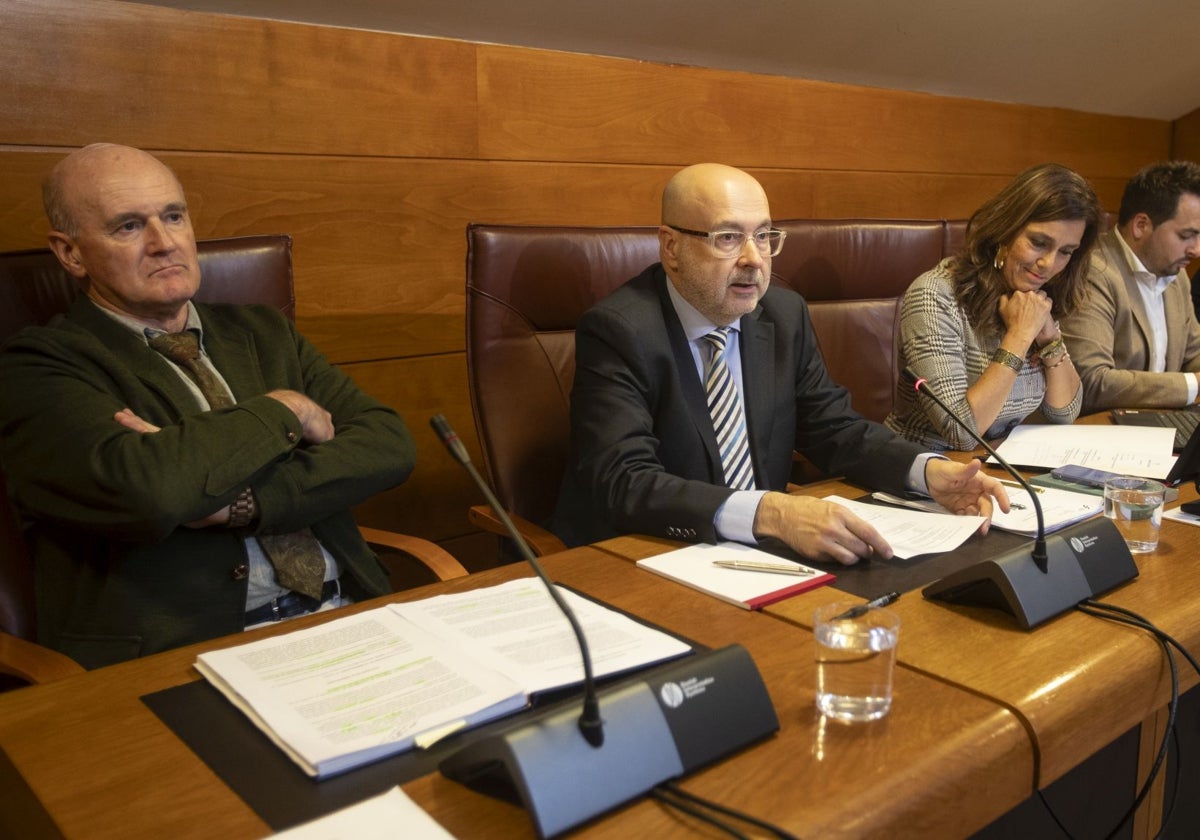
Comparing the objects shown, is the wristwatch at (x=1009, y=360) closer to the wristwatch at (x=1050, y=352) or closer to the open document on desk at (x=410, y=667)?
the wristwatch at (x=1050, y=352)

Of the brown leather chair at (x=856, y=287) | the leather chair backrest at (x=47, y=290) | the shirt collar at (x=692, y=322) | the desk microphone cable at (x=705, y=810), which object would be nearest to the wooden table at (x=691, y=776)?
the desk microphone cable at (x=705, y=810)

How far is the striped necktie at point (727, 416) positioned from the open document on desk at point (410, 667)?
72 cm

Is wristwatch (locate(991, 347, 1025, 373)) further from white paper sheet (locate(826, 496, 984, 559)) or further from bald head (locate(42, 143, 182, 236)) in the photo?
bald head (locate(42, 143, 182, 236))

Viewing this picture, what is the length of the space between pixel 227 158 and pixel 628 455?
4.04 ft

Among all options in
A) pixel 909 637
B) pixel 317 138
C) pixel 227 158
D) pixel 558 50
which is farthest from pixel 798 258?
pixel 909 637

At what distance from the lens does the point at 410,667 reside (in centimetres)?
103

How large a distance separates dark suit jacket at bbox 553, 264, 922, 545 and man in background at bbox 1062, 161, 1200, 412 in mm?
1020

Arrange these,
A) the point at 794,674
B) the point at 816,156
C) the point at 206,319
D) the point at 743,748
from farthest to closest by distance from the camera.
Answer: the point at 816,156, the point at 206,319, the point at 794,674, the point at 743,748

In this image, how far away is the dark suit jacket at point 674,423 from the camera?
1.57 m

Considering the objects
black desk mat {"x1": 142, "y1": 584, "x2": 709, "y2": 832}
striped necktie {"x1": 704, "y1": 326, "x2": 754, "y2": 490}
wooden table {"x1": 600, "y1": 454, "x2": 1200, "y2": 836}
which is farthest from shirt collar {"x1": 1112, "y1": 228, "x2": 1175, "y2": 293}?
black desk mat {"x1": 142, "y1": 584, "x2": 709, "y2": 832}

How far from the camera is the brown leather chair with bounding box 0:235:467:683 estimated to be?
1329mm

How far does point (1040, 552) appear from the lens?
3.98 ft

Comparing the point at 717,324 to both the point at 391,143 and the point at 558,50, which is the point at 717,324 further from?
the point at 558,50

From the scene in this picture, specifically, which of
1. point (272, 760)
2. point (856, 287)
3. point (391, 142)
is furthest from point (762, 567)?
point (391, 142)
